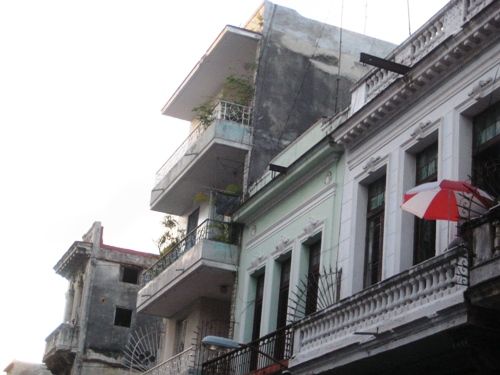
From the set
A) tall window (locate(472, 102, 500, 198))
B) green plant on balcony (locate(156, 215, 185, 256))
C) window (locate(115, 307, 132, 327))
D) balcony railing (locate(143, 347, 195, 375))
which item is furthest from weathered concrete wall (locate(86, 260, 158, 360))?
tall window (locate(472, 102, 500, 198))

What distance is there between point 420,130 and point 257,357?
637 centimetres

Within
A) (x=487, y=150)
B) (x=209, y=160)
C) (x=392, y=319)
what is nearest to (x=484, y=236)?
(x=392, y=319)

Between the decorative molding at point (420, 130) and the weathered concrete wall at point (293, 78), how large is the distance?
764 cm

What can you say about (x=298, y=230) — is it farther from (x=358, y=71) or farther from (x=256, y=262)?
(x=358, y=71)

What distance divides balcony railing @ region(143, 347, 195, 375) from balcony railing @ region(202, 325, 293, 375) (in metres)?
0.46

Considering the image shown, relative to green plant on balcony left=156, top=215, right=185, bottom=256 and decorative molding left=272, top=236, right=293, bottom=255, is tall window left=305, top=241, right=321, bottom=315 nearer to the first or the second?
decorative molding left=272, top=236, right=293, bottom=255

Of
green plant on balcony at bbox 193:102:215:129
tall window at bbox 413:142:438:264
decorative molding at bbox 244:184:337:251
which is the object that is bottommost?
tall window at bbox 413:142:438:264

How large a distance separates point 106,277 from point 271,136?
12.9 meters

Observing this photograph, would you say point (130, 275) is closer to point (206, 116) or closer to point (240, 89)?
point (206, 116)

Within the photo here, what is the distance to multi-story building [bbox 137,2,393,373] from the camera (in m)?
24.1

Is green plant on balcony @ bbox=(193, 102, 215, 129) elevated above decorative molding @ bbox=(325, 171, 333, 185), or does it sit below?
above

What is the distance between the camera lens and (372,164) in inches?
723

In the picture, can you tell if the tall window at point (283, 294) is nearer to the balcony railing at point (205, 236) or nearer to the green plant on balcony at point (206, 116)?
the balcony railing at point (205, 236)

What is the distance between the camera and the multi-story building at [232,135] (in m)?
24.1
